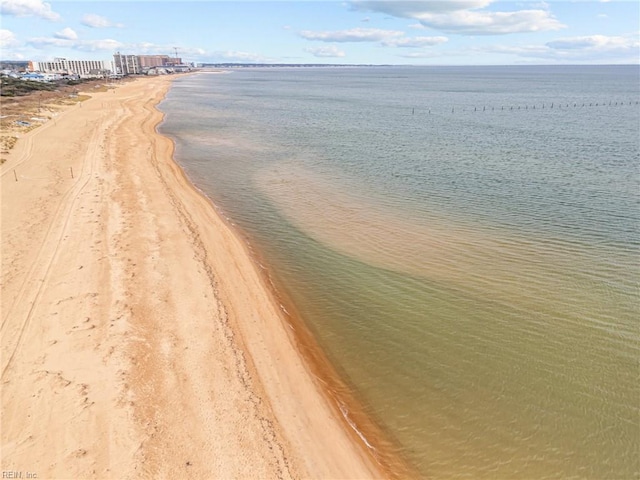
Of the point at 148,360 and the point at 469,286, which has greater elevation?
the point at 148,360

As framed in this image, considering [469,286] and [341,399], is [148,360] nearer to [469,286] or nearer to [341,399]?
[341,399]

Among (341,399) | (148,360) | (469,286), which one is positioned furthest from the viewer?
(469,286)

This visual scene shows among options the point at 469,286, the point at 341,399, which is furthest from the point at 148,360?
the point at 469,286

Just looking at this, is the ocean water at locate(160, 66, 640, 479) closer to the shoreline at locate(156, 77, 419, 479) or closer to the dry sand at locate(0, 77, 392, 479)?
the shoreline at locate(156, 77, 419, 479)

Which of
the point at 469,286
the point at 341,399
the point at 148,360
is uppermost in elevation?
the point at 148,360

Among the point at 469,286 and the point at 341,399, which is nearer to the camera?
the point at 341,399

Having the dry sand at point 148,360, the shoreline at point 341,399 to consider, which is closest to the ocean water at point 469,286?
the shoreline at point 341,399

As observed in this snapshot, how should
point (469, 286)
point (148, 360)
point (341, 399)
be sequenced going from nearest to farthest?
point (341, 399), point (148, 360), point (469, 286)

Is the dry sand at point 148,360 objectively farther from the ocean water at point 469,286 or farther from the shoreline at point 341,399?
the ocean water at point 469,286
